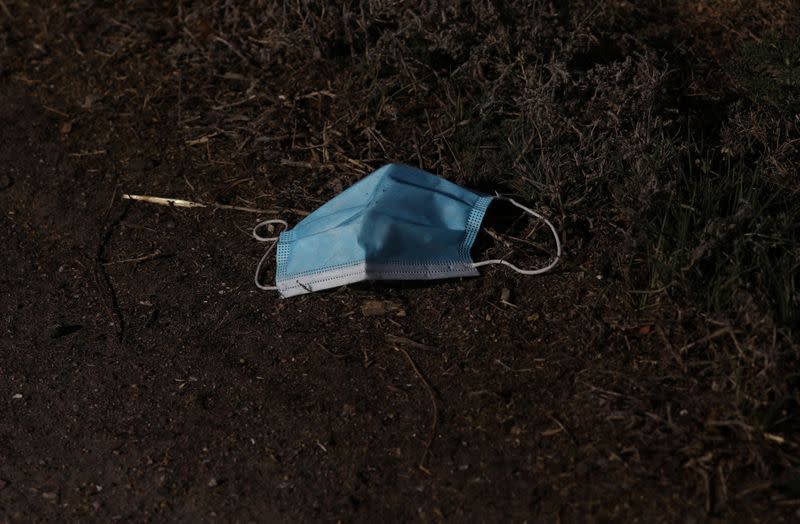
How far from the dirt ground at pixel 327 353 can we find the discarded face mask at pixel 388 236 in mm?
72

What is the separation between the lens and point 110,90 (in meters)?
5.34

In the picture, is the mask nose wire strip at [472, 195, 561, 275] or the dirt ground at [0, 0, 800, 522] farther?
the mask nose wire strip at [472, 195, 561, 275]

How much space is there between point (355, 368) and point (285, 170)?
1.34 m

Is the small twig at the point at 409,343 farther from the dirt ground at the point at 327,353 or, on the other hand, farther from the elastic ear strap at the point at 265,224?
the elastic ear strap at the point at 265,224

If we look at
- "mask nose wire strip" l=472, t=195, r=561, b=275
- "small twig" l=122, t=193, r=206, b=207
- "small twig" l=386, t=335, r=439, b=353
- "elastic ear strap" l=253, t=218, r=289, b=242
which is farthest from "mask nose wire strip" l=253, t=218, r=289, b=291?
"mask nose wire strip" l=472, t=195, r=561, b=275

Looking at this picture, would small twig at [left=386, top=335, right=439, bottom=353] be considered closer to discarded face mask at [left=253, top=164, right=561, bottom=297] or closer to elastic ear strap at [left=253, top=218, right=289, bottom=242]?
discarded face mask at [left=253, top=164, right=561, bottom=297]

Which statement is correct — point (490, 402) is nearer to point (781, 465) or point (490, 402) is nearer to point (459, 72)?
point (781, 465)

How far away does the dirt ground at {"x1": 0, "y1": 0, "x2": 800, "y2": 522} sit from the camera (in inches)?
126

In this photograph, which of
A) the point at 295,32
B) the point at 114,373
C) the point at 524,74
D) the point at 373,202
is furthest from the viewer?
the point at 295,32

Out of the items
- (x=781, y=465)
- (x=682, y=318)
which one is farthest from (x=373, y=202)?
(x=781, y=465)

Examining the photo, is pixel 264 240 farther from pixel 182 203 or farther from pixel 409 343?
pixel 409 343

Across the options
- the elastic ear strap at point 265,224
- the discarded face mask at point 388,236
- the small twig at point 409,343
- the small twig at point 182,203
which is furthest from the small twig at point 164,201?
the small twig at point 409,343

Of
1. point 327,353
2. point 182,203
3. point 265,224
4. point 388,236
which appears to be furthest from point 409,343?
point 182,203

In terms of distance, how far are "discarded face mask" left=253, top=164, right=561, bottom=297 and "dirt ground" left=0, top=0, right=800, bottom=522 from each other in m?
0.07
